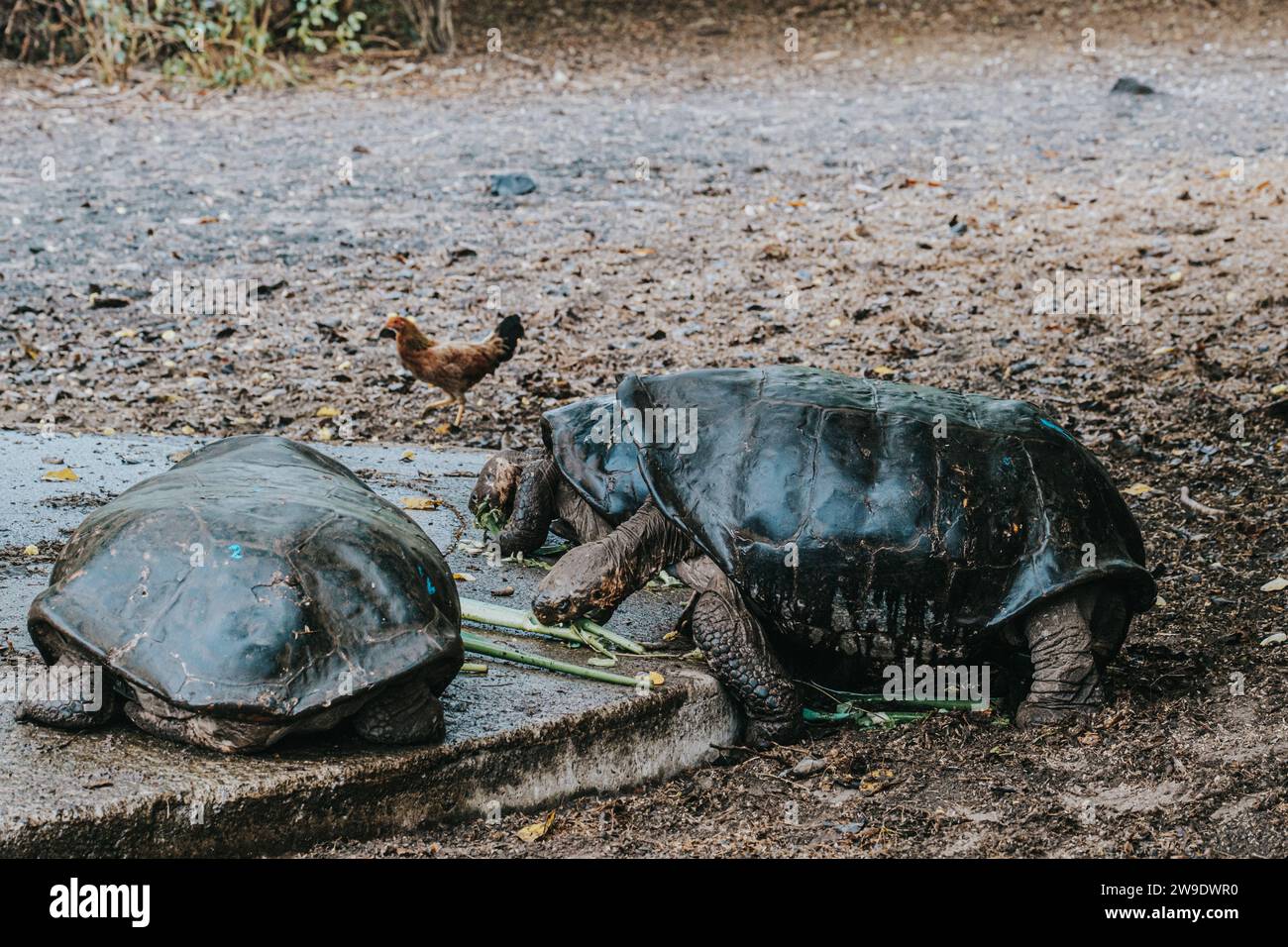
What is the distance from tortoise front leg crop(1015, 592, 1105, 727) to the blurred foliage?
39.9 ft

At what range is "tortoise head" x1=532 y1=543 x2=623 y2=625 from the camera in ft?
14.8

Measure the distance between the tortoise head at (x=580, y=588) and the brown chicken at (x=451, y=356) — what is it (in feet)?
9.91

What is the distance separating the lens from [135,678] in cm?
347

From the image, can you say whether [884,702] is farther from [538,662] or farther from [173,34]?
[173,34]

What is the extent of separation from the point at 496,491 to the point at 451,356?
6.93 ft

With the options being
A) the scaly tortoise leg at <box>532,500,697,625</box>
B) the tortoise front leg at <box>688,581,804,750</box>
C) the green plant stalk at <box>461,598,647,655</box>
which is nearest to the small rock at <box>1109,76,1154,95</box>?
the scaly tortoise leg at <box>532,500,697,625</box>

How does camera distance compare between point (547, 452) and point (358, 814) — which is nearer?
point (358, 814)

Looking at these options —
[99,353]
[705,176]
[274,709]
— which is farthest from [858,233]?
[274,709]

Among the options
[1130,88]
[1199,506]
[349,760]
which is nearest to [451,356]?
[1199,506]

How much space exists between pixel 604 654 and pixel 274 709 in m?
1.34

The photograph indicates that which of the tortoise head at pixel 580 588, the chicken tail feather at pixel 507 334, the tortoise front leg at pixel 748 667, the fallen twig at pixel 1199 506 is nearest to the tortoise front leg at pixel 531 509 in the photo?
the tortoise head at pixel 580 588

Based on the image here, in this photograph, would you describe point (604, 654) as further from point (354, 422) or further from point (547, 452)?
point (354, 422)

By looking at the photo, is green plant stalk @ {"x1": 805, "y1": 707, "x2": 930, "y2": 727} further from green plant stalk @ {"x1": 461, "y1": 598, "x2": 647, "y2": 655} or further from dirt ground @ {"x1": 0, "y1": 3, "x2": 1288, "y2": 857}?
green plant stalk @ {"x1": 461, "y1": 598, "x2": 647, "y2": 655}

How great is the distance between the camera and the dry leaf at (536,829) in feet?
12.8
